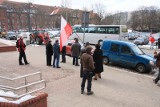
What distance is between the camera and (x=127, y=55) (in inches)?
528

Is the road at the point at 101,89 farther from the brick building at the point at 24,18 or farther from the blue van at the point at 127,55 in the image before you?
the brick building at the point at 24,18

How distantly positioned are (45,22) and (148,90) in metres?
79.9

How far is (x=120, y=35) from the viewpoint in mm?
27625

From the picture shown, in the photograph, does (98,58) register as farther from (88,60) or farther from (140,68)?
(140,68)

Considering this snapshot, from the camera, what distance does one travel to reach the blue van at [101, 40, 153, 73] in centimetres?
1291

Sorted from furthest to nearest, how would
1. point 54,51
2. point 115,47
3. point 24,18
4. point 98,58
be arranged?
point 24,18, point 115,47, point 54,51, point 98,58

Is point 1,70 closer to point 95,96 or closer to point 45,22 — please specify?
point 95,96

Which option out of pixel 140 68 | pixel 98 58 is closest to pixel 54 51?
pixel 98 58

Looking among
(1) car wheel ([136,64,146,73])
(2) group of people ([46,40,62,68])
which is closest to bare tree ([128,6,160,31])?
(1) car wheel ([136,64,146,73])

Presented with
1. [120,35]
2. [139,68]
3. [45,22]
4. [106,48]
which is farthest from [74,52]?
[45,22]

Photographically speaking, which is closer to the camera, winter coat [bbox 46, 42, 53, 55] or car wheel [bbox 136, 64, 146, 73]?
winter coat [bbox 46, 42, 53, 55]

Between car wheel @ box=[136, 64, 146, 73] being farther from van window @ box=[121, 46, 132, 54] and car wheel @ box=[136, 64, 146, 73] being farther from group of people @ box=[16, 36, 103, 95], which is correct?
group of people @ box=[16, 36, 103, 95]

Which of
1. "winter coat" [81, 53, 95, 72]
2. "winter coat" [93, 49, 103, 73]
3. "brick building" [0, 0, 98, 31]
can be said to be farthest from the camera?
"brick building" [0, 0, 98, 31]

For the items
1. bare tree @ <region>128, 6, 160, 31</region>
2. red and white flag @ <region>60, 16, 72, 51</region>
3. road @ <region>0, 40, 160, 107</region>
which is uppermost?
bare tree @ <region>128, 6, 160, 31</region>
